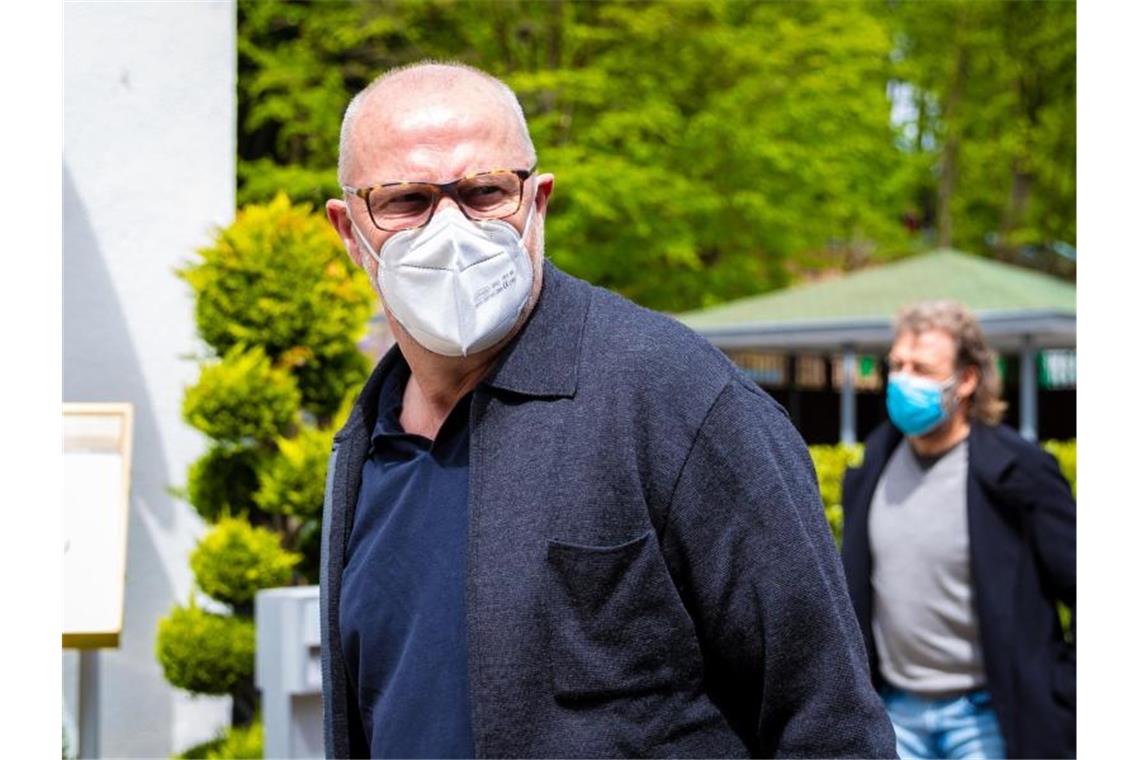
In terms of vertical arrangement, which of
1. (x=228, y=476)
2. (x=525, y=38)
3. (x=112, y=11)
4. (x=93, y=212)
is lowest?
(x=228, y=476)

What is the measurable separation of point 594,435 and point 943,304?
358cm

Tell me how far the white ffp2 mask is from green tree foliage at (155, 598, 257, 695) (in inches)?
162

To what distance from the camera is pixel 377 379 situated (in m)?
2.42

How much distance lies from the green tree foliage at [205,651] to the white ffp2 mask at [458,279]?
162 inches

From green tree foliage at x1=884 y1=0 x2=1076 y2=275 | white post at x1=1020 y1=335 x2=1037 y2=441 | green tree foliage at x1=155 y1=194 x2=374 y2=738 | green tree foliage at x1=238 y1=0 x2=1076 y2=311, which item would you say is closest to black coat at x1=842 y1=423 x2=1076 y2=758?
green tree foliage at x1=155 y1=194 x2=374 y2=738

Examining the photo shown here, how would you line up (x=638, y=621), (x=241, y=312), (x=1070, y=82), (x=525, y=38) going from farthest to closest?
1. (x=1070, y=82)
2. (x=525, y=38)
3. (x=241, y=312)
4. (x=638, y=621)

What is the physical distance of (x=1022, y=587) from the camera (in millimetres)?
4512

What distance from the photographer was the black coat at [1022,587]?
441cm

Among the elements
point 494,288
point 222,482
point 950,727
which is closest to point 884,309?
point 222,482

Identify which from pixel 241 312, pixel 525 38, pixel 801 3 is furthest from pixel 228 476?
pixel 801 3

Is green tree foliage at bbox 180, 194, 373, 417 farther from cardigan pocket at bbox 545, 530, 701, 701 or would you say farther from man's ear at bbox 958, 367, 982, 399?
cardigan pocket at bbox 545, 530, 701, 701

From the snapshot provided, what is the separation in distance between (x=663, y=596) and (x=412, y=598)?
389 mm

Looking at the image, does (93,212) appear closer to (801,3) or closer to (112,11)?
(112,11)

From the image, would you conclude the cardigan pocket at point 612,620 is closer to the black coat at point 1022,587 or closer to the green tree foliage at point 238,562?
the black coat at point 1022,587
